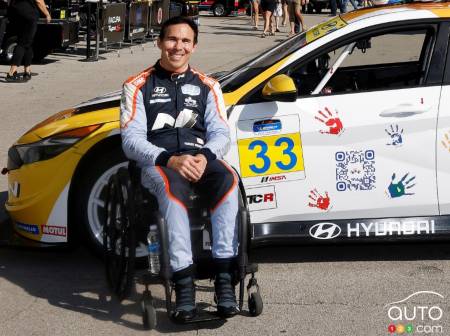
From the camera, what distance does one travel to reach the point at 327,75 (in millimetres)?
5516

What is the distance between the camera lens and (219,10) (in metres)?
35.8

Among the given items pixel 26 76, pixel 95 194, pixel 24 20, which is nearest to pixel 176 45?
pixel 95 194

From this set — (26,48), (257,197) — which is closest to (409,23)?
(257,197)

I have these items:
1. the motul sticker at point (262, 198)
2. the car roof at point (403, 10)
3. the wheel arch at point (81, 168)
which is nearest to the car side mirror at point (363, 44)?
the car roof at point (403, 10)

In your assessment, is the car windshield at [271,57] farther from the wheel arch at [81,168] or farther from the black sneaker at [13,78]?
the black sneaker at [13,78]

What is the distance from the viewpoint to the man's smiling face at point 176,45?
489 cm

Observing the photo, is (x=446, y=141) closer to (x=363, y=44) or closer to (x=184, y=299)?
(x=363, y=44)

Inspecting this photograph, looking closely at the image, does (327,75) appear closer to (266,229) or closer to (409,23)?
(409,23)

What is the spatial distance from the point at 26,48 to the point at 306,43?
30.0 ft

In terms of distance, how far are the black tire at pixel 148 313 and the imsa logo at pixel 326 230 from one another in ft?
4.15

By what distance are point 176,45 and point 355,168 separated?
1.27 meters

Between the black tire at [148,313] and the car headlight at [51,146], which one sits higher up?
the car headlight at [51,146]

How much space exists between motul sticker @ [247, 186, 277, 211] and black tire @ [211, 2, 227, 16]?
31.0 metres

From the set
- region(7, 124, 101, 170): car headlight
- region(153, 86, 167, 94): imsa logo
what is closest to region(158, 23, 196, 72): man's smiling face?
region(153, 86, 167, 94): imsa logo
